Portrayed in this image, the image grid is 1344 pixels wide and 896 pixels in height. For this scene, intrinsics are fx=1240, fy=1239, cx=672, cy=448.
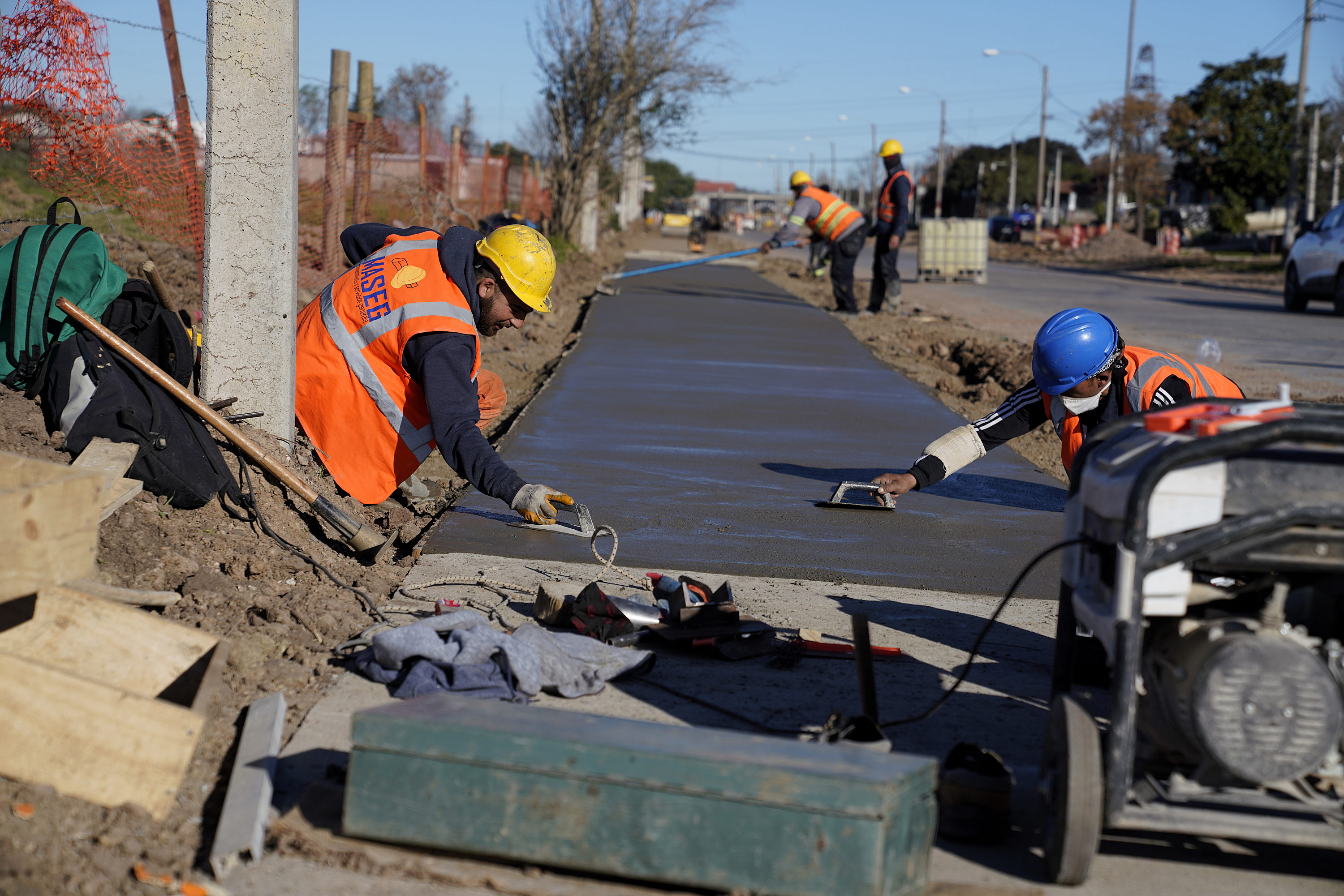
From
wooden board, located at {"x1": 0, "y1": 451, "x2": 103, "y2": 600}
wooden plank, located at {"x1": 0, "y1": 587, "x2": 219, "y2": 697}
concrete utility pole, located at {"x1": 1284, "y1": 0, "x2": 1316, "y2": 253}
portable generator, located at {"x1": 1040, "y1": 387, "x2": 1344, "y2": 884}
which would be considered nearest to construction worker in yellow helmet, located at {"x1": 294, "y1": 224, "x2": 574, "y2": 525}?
wooden plank, located at {"x1": 0, "y1": 587, "x2": 219, "y2": 697}

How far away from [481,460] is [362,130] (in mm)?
9206

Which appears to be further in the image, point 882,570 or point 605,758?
point 882,570

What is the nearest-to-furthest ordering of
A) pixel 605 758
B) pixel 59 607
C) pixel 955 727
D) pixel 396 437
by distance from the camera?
pixel 605 758, pixel 59 607, pixel 955 727, pixel 396 437

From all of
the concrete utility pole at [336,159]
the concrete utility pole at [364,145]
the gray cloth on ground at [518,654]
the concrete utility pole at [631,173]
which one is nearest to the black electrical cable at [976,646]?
the gray cloth on ground at [518,654]

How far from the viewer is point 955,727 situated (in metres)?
3.75

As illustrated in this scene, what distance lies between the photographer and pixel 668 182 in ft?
523

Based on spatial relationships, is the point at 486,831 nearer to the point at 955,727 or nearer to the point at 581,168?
the point at 955,727

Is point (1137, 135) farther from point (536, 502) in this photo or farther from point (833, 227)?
point (536, 502)

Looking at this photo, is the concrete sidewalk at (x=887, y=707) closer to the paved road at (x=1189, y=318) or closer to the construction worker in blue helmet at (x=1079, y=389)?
the construction worker in blue helmet at (x=1079, y=389)

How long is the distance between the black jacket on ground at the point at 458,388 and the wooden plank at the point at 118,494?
3.55 ft

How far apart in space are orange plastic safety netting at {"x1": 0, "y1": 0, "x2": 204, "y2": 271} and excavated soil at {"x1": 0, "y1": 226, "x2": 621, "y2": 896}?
3.44 meters

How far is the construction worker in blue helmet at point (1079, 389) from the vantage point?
4891mm

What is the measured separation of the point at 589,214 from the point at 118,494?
25.7m

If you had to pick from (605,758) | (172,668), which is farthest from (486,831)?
(172,668)
